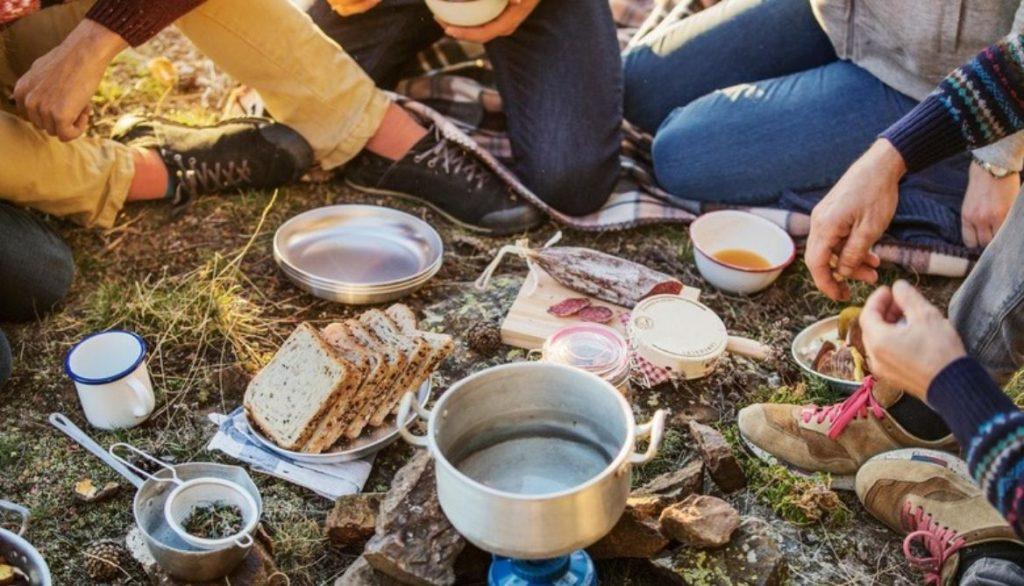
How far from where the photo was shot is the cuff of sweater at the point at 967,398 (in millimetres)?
1487

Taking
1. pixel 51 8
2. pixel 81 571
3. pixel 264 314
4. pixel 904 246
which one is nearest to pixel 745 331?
pixel 904 246

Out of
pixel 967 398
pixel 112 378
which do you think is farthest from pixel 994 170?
pixel 112 378

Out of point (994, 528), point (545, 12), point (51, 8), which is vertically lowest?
point (994, 528)

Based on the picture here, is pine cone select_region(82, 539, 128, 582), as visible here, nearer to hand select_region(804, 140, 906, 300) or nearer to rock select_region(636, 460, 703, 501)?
rock select_region(636, 460, 703, 501)

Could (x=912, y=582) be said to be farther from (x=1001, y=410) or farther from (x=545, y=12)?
(x=545, y=12)

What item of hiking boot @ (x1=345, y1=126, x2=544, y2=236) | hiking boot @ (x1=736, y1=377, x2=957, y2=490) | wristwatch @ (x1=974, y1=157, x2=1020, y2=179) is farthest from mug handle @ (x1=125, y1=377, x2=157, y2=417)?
wristwatch @ (x1=974, y1=157, x2=1020, y2=179)

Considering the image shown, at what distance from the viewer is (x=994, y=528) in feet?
6.39

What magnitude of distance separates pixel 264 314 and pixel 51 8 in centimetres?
107

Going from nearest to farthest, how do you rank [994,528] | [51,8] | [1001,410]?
[1001,410], [994,528], [51,8]

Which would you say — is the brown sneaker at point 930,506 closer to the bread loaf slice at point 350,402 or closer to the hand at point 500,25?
the bread loaf slice at point 350,402

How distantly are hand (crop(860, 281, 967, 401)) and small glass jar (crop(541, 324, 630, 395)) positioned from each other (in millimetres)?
835

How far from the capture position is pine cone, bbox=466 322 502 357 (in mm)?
2689

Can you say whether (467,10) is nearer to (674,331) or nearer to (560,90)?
(560,90)

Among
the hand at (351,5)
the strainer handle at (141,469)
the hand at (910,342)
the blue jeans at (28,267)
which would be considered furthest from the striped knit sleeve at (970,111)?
the blue jeans at (28,267)
